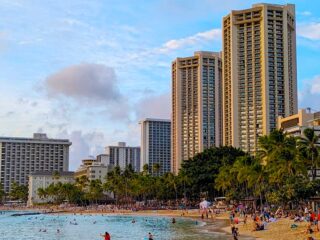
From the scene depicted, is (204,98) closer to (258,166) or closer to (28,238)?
(258,166)

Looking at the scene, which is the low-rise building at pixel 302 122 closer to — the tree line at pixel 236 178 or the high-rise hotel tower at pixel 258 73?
the tree line at pixel 236 178

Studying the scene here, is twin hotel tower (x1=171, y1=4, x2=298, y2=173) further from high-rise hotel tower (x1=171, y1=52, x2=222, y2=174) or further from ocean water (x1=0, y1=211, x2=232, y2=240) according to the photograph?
ocean water (x1=0, y1=211, x2=232, y2=240)

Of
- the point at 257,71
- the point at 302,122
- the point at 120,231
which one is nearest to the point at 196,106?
the point at 257,71

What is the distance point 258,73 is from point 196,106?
4037 centimetres

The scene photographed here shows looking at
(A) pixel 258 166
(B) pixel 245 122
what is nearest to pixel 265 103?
(B) pixel 245 122

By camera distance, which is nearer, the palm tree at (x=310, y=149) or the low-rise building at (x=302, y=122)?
the palm tree at (x=310, y=149)

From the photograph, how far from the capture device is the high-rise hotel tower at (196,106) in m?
188

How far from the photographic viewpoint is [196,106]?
190250 millimetres

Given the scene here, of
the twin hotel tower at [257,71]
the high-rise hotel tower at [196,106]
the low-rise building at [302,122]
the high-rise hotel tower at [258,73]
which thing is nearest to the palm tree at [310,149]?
the low-rise building at [302,122]

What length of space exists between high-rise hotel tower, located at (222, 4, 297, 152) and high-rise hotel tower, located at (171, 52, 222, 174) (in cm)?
2682

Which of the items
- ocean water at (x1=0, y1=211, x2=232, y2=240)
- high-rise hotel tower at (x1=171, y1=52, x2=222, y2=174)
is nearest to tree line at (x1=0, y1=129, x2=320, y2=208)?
ocean water at (x1=0, y1=211, x2=232, y2=240)

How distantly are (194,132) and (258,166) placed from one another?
101 m

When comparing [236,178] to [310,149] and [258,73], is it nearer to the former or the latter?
[310,149]

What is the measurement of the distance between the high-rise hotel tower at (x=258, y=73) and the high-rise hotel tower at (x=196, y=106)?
1056 inches
